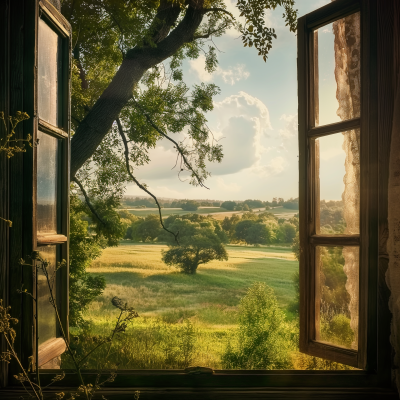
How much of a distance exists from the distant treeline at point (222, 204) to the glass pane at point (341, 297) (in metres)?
8.70

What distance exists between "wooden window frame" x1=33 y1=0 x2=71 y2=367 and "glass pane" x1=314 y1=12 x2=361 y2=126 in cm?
86

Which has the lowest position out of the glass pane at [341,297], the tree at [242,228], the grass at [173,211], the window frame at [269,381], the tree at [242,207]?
the tree at [242,228]

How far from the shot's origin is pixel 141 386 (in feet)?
3.27

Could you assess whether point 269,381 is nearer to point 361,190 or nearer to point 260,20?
point 361,190

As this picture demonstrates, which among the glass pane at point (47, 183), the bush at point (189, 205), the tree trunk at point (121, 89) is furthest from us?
the bush at point (189, 205)

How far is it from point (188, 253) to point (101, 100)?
8286 mm

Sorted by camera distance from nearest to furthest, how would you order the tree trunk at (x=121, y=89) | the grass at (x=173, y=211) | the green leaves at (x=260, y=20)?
1. the green leaves at (x=260, y=20)
2. the tree trunk at (x=121, y=89)
3. the grass at (x=173, y=211)

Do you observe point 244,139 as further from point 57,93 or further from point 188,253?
point 57,93

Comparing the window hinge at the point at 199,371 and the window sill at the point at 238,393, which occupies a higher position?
the window hinge at the point at 199,371

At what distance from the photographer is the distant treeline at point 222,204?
9980 mm

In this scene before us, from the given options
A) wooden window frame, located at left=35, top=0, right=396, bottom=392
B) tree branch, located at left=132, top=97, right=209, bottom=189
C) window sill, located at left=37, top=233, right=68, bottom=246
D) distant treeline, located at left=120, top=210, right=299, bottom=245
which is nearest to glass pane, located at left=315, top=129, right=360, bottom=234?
wooden window frame, located at left=35, top=0, right=396, bottom=392

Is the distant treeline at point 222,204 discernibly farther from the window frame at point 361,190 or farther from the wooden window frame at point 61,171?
the window frame at point 361,190

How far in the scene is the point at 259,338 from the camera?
6.26 metres

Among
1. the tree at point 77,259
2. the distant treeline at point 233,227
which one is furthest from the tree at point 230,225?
the tree at point 77,259
